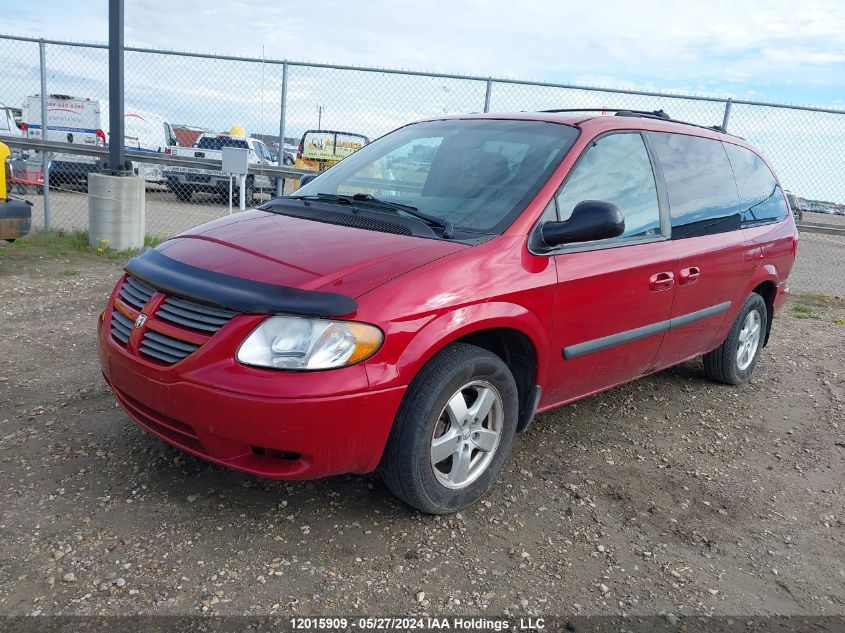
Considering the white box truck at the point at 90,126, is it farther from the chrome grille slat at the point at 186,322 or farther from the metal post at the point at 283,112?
the chrome grille slat at the point at 186,322

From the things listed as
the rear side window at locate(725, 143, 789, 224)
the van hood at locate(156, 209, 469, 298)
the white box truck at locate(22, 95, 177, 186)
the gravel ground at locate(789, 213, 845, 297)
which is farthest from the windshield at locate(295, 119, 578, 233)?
the white box truck at locate(22, 95, 177, 186)

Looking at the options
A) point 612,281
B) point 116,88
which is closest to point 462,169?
point 612,281

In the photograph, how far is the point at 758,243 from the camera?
4.64 meters

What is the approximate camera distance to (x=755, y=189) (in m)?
4.79

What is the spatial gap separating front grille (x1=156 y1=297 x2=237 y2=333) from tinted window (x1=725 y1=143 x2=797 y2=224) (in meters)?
3.51

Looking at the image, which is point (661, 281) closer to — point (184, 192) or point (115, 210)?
point (115, 210)

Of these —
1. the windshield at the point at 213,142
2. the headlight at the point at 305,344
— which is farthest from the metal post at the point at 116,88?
the windshield at the point at 213,142

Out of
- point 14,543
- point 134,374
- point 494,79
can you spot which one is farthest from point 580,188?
point 494,79

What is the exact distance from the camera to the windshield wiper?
121 inches

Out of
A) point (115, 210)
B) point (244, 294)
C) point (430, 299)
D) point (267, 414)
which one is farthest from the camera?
point (115, 210)

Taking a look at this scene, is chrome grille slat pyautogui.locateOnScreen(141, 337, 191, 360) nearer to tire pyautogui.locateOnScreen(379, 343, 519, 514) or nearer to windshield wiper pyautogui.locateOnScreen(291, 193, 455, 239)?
tire pyautogui.locateOnScreen(379, 343, 519, 514)

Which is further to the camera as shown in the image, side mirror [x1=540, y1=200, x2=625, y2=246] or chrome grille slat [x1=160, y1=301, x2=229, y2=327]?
side mirror [x1=540, y1=200, x2=625, y2=246]

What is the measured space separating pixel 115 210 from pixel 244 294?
6.29m

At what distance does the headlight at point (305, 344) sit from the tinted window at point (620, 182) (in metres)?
1.29
